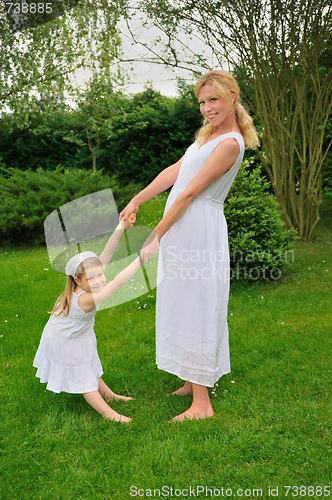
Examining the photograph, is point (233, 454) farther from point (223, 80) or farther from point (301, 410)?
point (223, 80)

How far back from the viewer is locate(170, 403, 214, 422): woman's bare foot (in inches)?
104

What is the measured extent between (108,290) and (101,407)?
3.05ft

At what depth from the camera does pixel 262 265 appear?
5.41 m

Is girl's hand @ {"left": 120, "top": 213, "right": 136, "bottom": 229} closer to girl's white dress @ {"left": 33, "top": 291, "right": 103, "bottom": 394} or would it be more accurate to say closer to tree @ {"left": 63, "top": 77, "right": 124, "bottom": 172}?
girl's white dress @ {"left": 33, "top": 291, "right": 103, "bottom": 394}

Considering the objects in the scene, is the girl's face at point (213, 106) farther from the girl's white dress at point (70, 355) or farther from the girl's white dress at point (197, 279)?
the girl's white dress at point (70, 355)

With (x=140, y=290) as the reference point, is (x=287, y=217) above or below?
below

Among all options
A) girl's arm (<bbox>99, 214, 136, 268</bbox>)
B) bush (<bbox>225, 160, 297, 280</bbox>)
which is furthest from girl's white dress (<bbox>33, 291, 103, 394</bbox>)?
bush (<bbox>225, 160, 297, 280</bbox>)

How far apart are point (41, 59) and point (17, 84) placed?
0.99m

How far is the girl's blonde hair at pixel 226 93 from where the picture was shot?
2.34 metres

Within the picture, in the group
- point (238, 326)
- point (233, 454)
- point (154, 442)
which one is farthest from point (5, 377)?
point (238, 326)

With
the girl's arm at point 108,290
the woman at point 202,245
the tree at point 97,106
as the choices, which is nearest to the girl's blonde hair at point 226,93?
the woman at point 202,245

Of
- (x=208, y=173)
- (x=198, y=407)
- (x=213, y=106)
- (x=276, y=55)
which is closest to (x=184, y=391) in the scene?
(x=198, y=407)

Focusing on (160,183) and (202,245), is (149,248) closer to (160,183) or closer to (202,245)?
(202,245)

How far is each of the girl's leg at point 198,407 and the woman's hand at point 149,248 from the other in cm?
105
